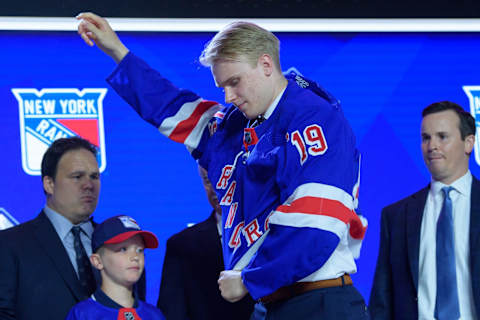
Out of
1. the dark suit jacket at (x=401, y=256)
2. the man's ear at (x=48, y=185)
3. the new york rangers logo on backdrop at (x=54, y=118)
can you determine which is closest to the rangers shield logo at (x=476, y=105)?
the dark suit jacket at (x=401, y=256)

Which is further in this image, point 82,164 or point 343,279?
point 82,164

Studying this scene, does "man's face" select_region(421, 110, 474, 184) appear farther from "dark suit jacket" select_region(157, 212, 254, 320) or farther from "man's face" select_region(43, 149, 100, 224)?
"man's face" select_region(43, 149, 100, 224)

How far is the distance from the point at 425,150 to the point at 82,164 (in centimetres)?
172

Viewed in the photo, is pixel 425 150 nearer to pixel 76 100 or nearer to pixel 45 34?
pixel 76 100

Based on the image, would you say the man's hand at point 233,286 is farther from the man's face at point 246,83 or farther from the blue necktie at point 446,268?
the blue necktie at point 446,268

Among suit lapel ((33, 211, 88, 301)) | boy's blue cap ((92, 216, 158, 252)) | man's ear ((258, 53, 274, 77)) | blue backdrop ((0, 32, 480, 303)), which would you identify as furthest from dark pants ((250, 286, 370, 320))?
blue backdrop ((0, 32, 480, 303))

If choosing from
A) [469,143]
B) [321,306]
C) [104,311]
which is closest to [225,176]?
[321,306]

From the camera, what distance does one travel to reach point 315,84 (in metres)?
2.41

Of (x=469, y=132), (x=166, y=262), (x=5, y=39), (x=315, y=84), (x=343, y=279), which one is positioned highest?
(x=5, y=39)

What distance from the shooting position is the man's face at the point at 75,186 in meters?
3.29

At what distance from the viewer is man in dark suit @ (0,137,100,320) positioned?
3043 millimetres

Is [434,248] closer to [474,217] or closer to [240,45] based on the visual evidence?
[474,217]

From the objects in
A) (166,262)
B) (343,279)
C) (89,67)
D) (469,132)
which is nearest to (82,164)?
(166,262)

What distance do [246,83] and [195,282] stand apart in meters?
1.37
